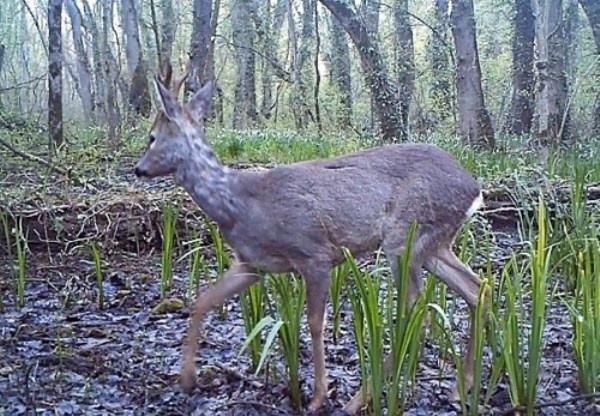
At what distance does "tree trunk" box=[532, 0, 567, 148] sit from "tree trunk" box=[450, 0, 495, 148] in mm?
735

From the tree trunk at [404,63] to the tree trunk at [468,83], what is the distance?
85 cm

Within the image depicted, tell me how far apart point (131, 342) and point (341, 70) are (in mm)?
15326

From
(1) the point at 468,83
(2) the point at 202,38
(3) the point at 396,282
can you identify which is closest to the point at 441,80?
(1) the point at 468,83

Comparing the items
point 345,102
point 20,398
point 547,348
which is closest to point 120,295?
point 20,398

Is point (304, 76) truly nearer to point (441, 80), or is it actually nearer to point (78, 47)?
point (78, 47)

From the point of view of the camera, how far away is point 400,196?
375cm

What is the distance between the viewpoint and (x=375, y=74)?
11820 millimetres

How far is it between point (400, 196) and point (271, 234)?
625 millimetres

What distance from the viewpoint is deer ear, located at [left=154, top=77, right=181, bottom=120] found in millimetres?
3477

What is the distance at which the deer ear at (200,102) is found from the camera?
365cm

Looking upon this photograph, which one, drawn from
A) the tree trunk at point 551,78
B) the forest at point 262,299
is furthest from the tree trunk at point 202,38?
the tree trunk at point 551,78

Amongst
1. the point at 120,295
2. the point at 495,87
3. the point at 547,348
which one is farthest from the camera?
the point at 495,87

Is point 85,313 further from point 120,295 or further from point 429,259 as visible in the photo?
point 429,259

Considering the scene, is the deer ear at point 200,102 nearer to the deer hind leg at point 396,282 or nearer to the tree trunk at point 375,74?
the deer hind leg at point 396,282
